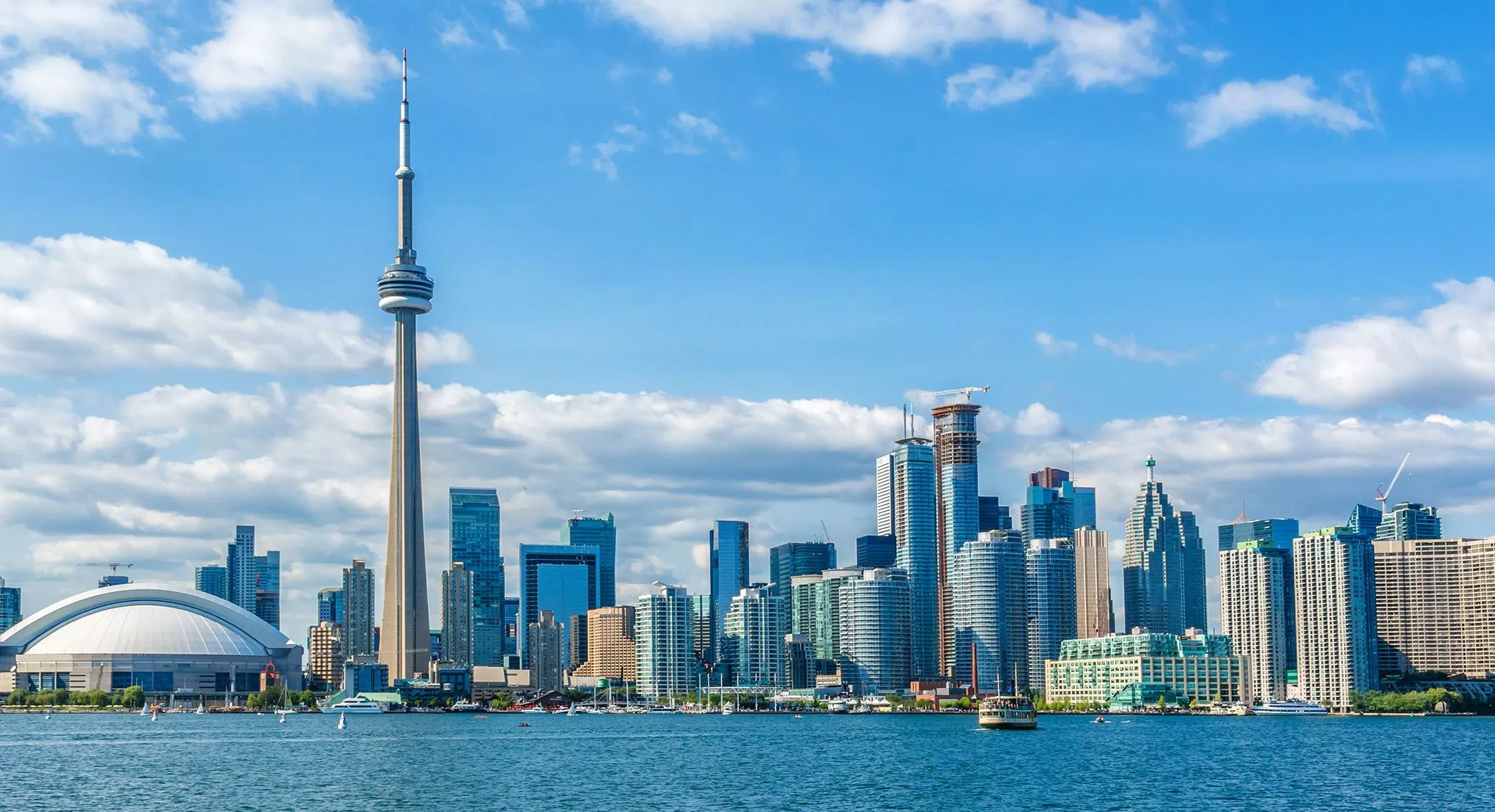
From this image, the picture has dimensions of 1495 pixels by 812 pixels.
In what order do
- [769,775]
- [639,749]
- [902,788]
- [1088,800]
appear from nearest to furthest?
[1088,800]
[902,788]
[769,775]
[639,749]

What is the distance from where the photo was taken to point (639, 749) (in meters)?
154

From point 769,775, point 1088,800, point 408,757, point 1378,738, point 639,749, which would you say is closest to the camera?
point 1088,800

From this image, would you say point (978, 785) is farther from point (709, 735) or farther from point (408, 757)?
point (709, 735)

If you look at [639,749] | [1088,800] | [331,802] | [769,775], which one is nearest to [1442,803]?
[1088,800]

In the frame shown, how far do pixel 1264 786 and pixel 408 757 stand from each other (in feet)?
211

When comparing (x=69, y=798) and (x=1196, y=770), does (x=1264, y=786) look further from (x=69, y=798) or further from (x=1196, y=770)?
(x=69, y=798)

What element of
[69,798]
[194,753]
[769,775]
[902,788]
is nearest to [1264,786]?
[902,788]

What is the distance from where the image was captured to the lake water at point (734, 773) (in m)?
96.2

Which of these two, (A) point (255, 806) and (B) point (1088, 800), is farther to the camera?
(B) point (1088, 800)

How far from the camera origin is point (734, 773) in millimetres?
119938

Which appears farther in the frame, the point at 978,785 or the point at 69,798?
the point at 978,785

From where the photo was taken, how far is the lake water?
96.2 m

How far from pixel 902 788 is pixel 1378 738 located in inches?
3925

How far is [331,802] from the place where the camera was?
→ 93312 mm
